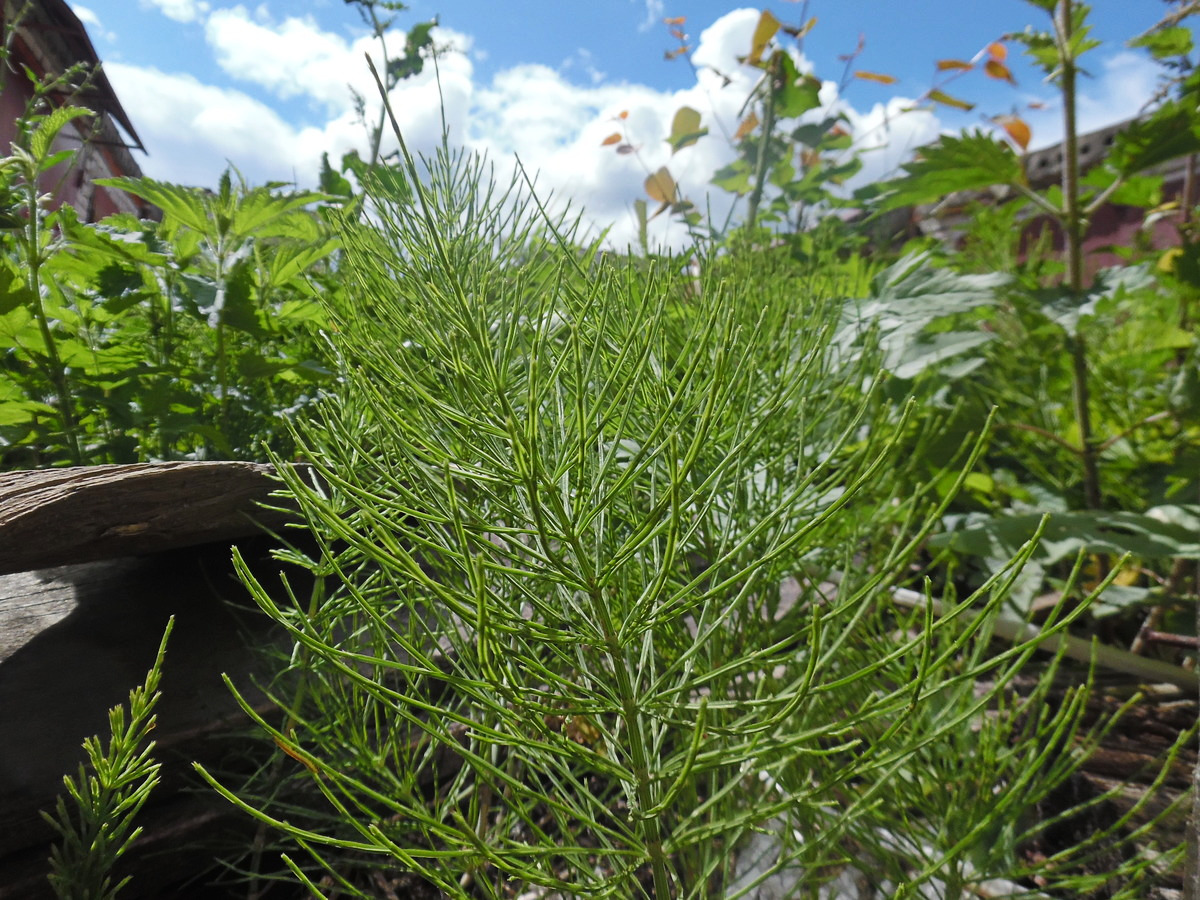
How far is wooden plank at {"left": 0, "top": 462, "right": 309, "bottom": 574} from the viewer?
609 mm

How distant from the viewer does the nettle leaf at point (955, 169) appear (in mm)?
1184

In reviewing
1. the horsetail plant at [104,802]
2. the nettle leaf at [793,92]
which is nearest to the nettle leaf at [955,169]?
the nettle leaf at [793,92]

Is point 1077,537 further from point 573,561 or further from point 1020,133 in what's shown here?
point 1020,133

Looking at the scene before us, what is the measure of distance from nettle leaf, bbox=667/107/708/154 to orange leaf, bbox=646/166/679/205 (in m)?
0.11

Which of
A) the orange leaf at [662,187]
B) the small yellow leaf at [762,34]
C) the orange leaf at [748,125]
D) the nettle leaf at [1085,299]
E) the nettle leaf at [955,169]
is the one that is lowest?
the nettle leaf at [1085,299]

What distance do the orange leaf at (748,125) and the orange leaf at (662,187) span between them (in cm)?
24

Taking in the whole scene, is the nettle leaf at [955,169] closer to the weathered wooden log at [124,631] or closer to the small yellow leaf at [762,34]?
the small yellow leaf at [762,34]

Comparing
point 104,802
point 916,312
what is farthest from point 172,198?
point 916,312

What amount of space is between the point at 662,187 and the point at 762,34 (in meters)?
0.52

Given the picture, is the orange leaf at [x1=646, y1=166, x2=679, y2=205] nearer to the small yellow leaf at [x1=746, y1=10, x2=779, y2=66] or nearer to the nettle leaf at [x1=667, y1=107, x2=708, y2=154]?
the nettle leaf at [x1=667, y1=107, x2=708, y2=154]

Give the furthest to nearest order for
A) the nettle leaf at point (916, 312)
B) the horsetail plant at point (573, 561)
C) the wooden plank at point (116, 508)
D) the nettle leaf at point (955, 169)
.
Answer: the nettle leaf at point (955, 169)
the nettle leaf at point (916, 312)
the wooden plank at point (116, 508)
the horsetail plant at point (573, 561)

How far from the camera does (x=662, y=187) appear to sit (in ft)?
7.41

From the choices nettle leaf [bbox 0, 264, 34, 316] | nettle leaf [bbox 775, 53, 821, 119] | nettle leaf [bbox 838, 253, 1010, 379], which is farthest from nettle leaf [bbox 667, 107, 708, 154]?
nettle leaf [bbox 0, 264, 34, 316]

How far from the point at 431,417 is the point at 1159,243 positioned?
3.31 metres
